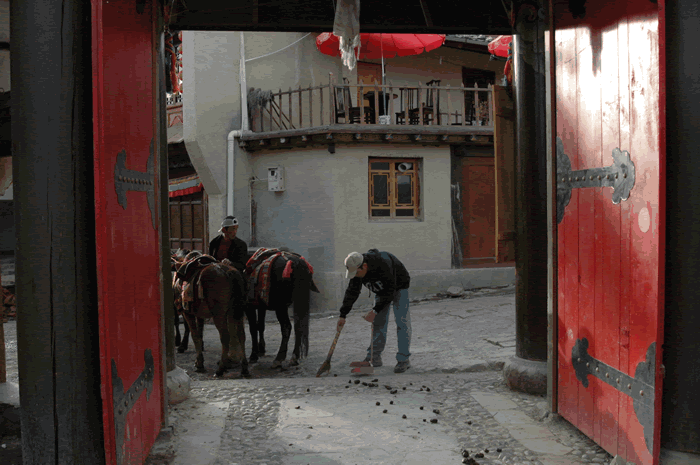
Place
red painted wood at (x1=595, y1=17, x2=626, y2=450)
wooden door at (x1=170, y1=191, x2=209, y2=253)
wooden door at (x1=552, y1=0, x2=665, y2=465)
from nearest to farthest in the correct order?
A: wooden door at (x1=552, y1=0, x2=665, y2=465) → red painted wood at (x1=595, y1=17, x2=626, y2=450) → wooden door at (x1=170, y1=191, x2=209, y2=253)

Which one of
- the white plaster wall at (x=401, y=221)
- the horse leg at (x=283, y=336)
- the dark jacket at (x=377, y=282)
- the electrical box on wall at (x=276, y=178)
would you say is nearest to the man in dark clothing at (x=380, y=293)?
the dark jacket at (x=377, y=282)

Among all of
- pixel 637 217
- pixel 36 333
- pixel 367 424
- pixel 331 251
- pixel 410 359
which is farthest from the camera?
pixel 331 251

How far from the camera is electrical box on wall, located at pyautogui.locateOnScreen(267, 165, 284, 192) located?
12477 millimetres

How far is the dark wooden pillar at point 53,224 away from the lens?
8.93ft

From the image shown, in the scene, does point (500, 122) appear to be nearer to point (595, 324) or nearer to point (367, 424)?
point (595, 324)

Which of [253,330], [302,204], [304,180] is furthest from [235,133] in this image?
[253,330]

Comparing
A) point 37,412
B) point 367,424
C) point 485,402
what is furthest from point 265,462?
point 485,402

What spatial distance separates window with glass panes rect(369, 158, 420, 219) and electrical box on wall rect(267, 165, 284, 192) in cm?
197

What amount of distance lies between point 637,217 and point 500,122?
7.42ft

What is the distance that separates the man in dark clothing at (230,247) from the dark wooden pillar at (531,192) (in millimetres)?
3662

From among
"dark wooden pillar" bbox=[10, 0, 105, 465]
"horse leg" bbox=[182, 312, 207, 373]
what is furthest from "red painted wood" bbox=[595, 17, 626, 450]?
"horse leg" bbox=[182, 312, 207, 373]

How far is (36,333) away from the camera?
277 cm

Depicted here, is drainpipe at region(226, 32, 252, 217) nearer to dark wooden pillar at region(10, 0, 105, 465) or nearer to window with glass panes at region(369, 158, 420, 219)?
window with glass panes at region(369, 158, 420, 219)

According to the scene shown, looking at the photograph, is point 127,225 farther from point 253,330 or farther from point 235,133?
point 235,133
